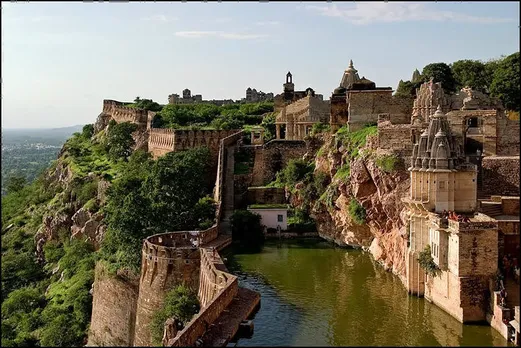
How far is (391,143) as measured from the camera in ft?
103

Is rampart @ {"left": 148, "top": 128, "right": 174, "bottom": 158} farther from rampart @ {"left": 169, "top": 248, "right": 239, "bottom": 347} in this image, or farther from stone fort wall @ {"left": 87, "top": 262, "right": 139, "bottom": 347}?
rampart @ {"left": 169, "top": 248, "right": 239, "bottom": 347}

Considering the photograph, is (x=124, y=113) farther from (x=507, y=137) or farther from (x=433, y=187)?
(x=433, y=187)

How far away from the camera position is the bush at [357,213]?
32031mm

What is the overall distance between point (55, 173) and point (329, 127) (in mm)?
28872

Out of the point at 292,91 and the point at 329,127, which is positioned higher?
the point at 292,91

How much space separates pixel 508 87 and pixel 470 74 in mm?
8274

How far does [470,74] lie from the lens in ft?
151

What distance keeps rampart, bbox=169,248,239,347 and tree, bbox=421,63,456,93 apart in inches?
1072

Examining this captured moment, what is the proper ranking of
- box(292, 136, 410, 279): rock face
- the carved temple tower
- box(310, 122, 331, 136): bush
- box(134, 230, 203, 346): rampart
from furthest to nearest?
1. box(310, 122, 331, 136): bush
2. box(292, 136, 410, 279): rock face
3. box(134, 230, 203, 346): rampart
4. the carved temple tower

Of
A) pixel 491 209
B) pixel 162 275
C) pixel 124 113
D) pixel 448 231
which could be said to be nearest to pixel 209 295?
pixel 162 275

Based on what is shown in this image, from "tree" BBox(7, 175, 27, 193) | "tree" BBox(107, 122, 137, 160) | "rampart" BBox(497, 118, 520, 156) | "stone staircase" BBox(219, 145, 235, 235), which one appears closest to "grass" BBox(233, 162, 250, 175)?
"stone staircase" BBox(219, 145, 235, 235)

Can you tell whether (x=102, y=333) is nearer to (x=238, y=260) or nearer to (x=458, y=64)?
(x=238, y=260)

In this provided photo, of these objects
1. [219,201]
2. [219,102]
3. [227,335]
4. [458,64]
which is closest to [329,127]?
[219,201]

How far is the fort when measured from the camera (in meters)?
20.9
